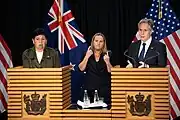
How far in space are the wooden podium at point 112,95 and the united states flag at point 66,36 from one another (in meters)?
2.14

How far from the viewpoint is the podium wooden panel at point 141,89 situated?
396cm

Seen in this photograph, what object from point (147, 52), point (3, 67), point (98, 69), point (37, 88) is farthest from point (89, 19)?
point (37, 88)

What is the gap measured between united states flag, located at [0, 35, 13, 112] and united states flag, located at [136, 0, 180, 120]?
95.7 inches

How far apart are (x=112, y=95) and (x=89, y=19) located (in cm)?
269

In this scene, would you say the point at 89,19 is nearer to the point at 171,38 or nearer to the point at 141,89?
the point at 171,38

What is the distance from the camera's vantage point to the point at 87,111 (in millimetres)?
4090

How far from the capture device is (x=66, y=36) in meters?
6.38

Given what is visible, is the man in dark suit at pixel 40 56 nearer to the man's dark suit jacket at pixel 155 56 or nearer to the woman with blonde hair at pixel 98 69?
the woman with blonde hair at pixel 98 69

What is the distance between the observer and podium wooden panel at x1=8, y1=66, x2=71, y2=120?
13.5 feet

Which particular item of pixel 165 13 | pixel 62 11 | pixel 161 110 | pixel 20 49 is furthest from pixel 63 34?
pixel 161 110

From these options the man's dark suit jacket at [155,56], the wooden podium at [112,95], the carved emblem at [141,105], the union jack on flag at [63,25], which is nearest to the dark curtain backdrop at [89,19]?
the union jack on flag at [63,25]

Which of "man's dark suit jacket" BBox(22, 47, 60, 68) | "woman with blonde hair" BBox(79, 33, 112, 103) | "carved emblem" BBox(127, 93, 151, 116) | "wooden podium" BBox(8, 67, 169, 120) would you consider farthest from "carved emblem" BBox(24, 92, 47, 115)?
"carved emblem" BBox(127, 93, 151, 116)

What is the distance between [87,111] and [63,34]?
250 cm

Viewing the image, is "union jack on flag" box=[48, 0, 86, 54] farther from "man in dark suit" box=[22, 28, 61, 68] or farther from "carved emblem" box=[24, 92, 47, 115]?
"carved emblem" box=[24, 92, 47, 115]
